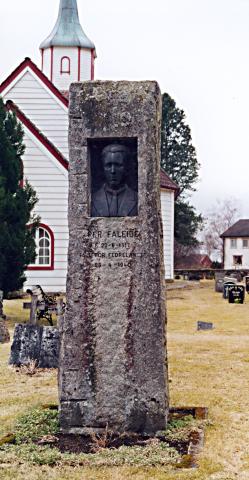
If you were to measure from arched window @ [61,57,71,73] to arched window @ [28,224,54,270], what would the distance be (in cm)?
1236

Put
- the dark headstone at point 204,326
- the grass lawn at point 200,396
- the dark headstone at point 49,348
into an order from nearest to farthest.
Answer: the grass lawn at point 200,396, the dark headstone at point 49,348, the dark headstone at point 204,326

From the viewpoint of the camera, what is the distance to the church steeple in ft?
117

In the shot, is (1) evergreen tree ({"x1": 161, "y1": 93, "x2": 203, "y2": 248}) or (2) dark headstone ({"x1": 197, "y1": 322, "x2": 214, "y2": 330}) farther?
(1) evergreen tree ({"x1": 161, "y1": 93, "x2": 203, "y2": 248})

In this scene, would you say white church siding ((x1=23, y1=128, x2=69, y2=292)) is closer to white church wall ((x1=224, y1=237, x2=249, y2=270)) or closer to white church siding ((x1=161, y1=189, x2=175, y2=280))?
white church siding ((x1=161, y1=189, x2=175, y2=280))

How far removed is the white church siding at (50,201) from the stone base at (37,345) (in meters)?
15.3

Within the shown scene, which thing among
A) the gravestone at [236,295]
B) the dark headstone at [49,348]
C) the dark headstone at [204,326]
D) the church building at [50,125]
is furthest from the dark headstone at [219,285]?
the dark headstone at [49,348]

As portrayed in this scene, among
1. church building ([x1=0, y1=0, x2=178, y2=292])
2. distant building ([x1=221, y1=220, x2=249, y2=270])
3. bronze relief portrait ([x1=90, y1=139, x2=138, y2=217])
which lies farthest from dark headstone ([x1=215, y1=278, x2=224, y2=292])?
distant building ([x1=221, y1=220, x2=249, y2=270])

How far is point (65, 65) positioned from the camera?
35.9 metres

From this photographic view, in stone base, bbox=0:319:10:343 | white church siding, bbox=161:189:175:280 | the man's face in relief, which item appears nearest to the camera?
the man's face in relief

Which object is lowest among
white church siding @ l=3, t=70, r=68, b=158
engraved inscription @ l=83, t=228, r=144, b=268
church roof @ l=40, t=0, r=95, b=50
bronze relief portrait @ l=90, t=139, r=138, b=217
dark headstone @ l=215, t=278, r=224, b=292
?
dark headstone @ l=215, t=278, r=224, b=292

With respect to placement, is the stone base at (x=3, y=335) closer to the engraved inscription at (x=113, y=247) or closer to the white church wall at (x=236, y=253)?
the engraved inscription at (x=113, y=247)

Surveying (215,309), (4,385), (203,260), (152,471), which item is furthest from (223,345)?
(203,260)

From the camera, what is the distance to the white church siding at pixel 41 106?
29719 millimetres

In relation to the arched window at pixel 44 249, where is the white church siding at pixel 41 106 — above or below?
above
